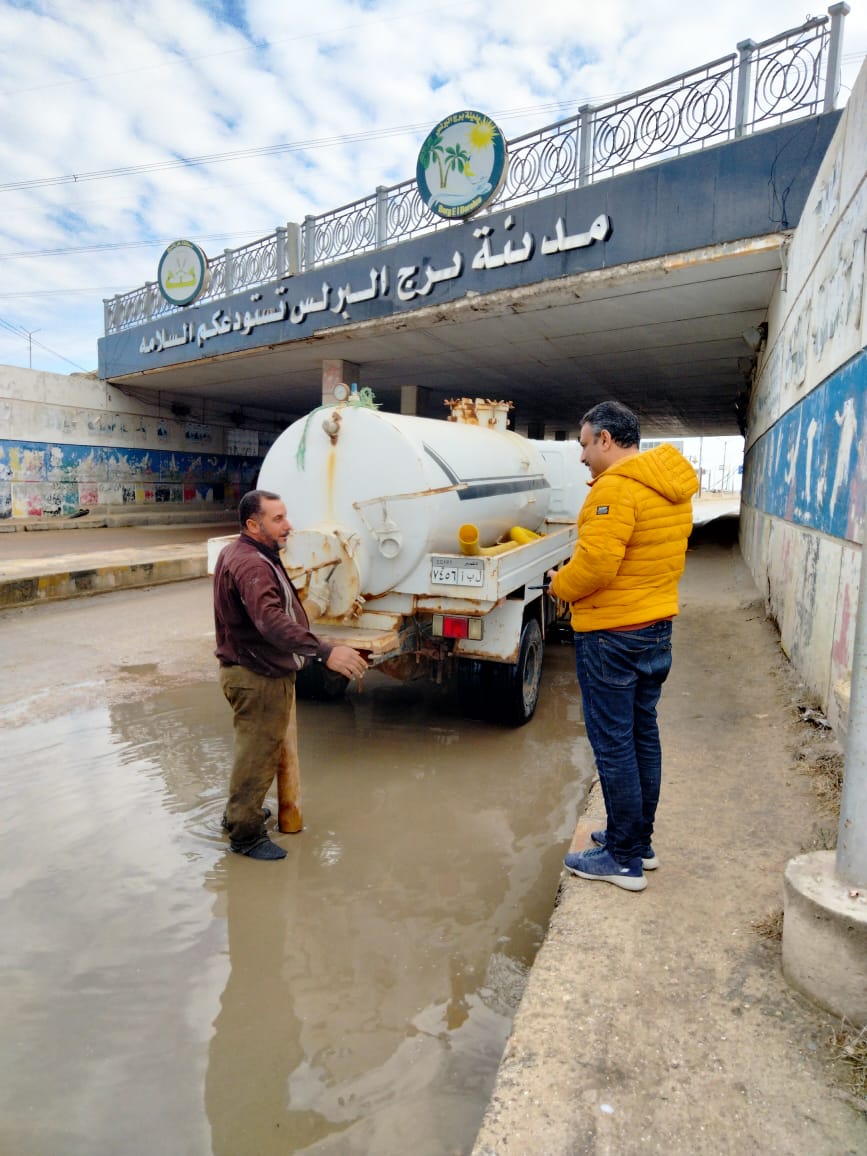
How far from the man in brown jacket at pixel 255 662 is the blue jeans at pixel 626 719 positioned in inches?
46.9

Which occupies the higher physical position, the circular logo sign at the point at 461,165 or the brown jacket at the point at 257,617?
the circular logo sign at the point at 461,165

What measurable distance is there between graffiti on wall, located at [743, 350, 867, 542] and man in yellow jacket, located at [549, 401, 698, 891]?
123 centimetres

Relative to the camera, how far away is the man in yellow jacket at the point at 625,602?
2.57 metres

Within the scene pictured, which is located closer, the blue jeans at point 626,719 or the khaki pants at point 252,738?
the blue jeans at point 626,719

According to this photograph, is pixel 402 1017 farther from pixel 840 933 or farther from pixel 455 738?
pixel 455 738

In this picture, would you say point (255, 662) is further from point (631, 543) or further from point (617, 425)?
point (617, 425)

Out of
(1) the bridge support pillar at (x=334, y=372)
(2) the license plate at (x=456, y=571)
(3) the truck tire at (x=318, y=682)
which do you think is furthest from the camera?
(1) the bridge support pillar at (x=334, y=372)

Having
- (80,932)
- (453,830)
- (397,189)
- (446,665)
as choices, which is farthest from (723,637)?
(397,189)

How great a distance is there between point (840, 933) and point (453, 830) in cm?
218

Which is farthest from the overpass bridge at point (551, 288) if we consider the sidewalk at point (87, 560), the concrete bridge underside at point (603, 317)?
the sidewalk at point (87, 560)

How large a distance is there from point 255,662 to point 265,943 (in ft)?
3.87

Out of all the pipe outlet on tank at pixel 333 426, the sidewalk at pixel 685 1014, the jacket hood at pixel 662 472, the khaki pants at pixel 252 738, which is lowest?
the sidewalk at pixel 685 1014

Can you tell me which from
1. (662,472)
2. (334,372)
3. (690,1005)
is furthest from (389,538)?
(334,372)

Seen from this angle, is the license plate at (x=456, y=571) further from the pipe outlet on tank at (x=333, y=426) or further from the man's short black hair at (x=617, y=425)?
the man's short black hair at (x=617, y=425)
